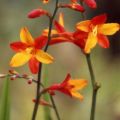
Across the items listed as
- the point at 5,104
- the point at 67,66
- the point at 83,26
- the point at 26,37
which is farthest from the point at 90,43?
the point at 67,66

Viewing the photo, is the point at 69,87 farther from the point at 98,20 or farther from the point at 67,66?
the point at 67,66

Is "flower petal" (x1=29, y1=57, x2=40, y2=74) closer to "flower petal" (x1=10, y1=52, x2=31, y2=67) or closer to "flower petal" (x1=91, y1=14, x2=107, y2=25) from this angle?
"flower petal" (x1=10, y1=52, x2=31, y2=67)

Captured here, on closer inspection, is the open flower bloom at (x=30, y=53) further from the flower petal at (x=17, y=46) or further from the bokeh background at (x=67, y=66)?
the bokeh background at (x=67, y=66)

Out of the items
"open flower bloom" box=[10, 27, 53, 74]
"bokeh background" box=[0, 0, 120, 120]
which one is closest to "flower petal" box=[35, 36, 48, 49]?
"open flower bloom" box=[10, 27, 53, 74]

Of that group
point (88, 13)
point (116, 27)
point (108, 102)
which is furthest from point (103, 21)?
point (88, 13)

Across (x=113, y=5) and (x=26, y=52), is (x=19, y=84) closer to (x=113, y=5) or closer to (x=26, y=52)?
(x=113, y=5)
